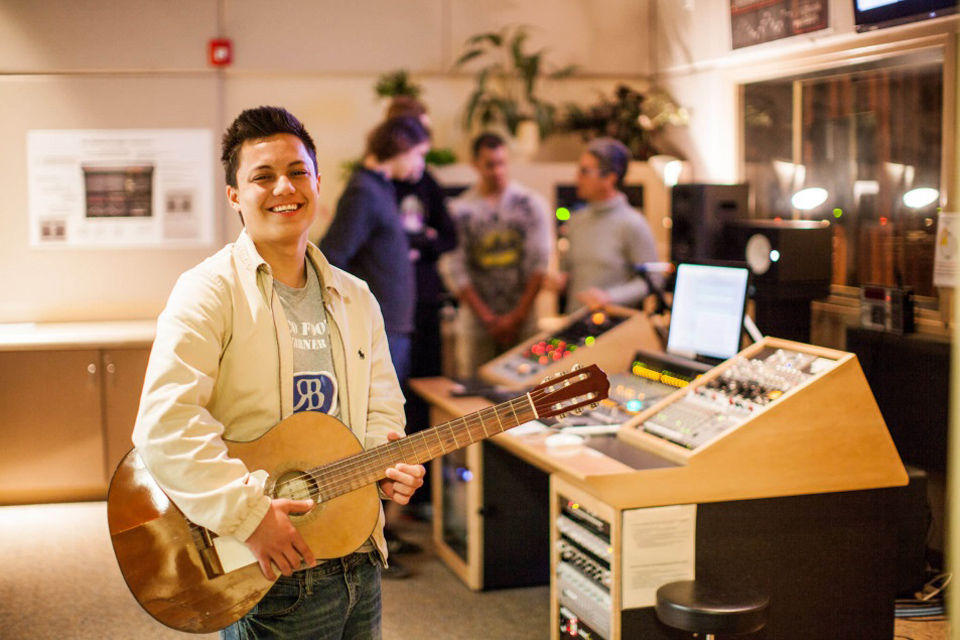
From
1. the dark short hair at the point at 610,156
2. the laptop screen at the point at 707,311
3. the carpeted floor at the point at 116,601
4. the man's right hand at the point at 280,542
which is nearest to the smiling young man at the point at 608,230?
the dark short hair at the point at 610,156

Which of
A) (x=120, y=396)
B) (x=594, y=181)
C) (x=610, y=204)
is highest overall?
(x=594, y=181)

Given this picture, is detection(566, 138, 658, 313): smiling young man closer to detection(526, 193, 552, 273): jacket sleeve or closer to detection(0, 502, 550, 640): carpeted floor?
detection(526, 193, 552, 273): jacket sleeve

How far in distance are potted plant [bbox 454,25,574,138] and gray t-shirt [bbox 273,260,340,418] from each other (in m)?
3.93

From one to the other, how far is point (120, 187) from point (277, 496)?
168 inches

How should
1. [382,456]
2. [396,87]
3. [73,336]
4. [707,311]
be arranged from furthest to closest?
[396,87] < [73,336] < [707,311] < [382,456]

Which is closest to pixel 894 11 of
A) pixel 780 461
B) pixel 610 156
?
pixel 610 156

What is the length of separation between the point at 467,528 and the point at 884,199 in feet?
7.65

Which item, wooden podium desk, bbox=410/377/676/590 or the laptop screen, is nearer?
the laptop screen

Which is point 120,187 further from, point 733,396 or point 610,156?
point 733,396

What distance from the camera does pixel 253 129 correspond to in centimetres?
184

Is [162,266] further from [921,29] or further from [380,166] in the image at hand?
[921,29]

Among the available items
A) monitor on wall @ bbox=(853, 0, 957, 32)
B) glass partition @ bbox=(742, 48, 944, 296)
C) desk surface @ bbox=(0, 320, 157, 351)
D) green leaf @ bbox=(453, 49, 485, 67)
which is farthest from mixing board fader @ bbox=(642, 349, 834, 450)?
green leaf @ bbox=(453, 49, 485, 67)

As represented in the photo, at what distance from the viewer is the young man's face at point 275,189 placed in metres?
1.82

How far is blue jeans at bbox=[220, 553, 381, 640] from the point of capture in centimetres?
183
